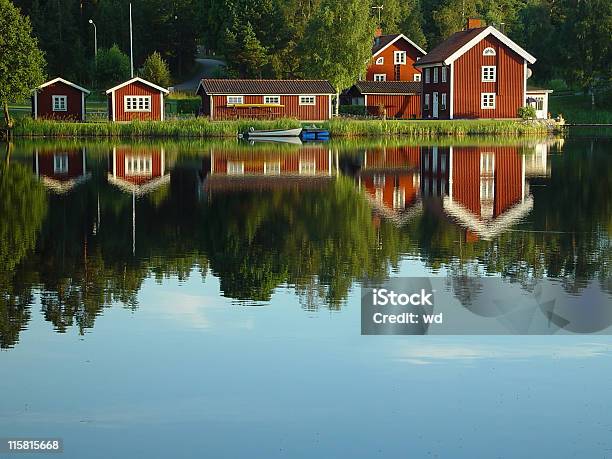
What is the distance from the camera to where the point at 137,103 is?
70.7 metres

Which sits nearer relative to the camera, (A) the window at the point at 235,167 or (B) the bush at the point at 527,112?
(A) the window at the point at 235,167

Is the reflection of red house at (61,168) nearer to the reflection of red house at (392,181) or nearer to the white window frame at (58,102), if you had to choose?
the reflection of red house at (392,181)

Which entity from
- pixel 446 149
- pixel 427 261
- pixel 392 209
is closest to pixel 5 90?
pixel 446 149

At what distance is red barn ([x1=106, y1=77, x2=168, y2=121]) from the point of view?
230 feet

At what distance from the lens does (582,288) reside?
671 inches

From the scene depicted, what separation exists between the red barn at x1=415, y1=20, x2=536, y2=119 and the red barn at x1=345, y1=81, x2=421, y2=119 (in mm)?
5577

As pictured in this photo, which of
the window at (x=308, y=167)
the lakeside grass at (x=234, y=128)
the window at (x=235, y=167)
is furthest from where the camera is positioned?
the lakeside grass at (x=234, y=128)

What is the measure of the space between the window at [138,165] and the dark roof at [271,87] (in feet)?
77.8

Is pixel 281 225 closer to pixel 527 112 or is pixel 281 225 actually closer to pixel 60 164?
pixel 60 164

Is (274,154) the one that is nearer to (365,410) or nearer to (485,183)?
(485,183)

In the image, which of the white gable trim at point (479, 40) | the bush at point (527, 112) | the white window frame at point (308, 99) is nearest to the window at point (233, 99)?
the white window frame at point (308, 99)

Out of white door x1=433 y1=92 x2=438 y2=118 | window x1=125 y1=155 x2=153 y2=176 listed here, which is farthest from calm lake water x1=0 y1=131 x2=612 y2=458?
white door x1=433 y1=92 x2=438 y2=118

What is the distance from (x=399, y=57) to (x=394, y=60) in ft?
1.41

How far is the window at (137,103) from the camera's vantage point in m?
70.6
